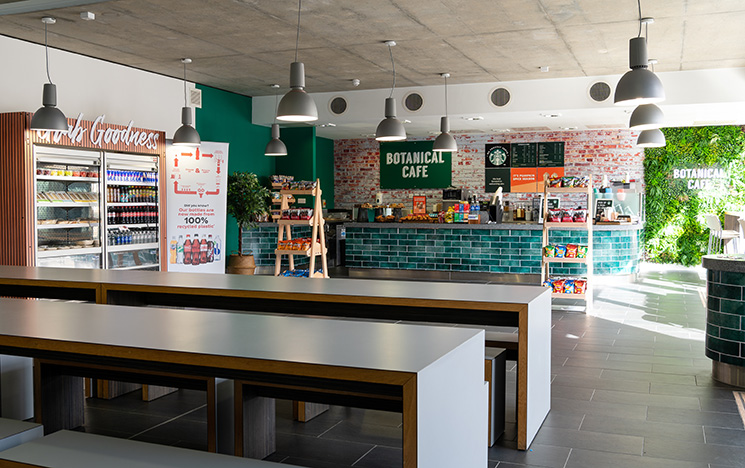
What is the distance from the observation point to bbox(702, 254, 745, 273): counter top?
4438 millimetres

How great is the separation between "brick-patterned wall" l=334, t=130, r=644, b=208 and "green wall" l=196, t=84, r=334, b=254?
2840 mm

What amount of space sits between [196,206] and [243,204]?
1.24 meters

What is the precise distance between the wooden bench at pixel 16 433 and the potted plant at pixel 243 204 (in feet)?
24.7

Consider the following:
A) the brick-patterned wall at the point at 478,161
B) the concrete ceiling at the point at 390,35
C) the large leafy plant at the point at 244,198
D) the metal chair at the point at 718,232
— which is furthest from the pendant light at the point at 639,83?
the brick-patterned wall at the point at 478,161

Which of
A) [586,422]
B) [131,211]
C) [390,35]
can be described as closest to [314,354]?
[586,422]

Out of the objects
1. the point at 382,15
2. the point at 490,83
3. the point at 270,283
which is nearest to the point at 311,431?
the point at 270,283

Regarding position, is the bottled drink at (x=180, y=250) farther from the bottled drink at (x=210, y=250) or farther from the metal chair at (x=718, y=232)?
the metal chair at (x=718, y=232)

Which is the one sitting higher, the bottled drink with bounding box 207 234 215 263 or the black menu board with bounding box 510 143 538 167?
the black menu board with bounding box 510 143 538 167

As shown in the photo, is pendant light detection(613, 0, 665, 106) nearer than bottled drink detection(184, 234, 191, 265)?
Yes

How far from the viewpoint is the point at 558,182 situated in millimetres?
7805

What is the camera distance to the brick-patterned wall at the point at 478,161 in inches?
494

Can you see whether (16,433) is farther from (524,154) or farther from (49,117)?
(524,154)

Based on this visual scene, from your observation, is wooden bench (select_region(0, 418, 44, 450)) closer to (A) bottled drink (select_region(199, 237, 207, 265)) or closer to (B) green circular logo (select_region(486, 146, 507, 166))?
(A) bottled drink (select_region(199, 237, 207, 265))

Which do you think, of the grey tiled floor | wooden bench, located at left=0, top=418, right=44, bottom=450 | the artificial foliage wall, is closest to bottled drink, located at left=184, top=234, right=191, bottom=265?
the grey tiled floor
